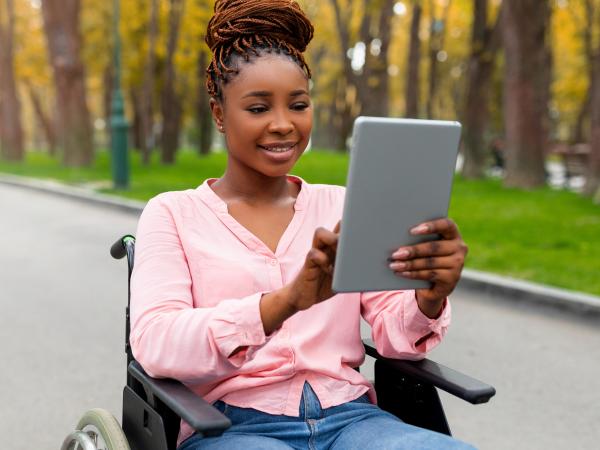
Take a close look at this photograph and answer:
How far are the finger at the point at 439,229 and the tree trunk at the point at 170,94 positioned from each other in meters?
22.1

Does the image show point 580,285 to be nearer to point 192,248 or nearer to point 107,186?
point 192,248

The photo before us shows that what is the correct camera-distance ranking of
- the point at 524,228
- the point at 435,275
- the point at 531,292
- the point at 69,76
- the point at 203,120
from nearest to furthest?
the point at 435,275, the point at 531,292, the point at 524,228, the point at 69,76, the point at 203,120

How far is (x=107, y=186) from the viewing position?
55.1 feet

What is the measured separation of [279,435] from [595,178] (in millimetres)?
11875

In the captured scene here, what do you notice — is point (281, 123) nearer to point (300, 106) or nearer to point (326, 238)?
point (300, 106)

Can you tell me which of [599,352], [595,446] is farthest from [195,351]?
[599,352]

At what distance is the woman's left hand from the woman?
0.36 feet

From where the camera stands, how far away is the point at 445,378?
6.82ft

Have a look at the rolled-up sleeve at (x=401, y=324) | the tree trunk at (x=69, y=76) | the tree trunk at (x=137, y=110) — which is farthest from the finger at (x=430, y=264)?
the tree trunk at (x=137, y=110)

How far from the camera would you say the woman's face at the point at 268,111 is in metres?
2.07

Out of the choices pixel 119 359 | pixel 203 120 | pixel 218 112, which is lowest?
pixel 203 120

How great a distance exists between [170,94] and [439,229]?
2314cm

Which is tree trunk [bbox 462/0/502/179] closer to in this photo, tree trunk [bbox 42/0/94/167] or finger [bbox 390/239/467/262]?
tree trunk [bbox 42/0/94/167]

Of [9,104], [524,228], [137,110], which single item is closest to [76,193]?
[524,228]
